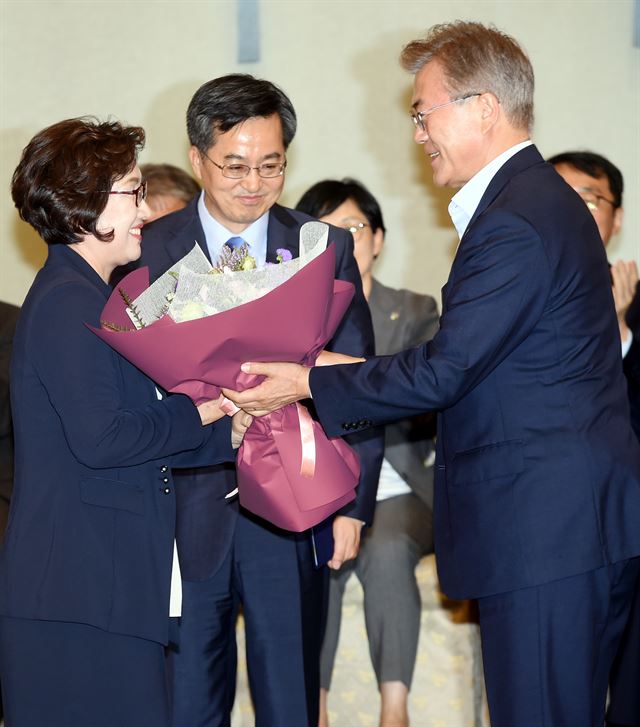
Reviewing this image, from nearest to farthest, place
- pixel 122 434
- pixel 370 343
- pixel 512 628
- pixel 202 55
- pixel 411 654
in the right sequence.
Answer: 1. pixel 122 434
2. pixel 512 628
3. pixel 370 343
4. pixel 411 654
5. pixel 202 55

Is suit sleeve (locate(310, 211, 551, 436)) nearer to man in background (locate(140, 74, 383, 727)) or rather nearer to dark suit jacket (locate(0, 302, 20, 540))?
man in background (locate(140, 74, 383, 727))

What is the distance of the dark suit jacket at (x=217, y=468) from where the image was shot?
2738 millimetres

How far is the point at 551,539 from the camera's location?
224 centimetres

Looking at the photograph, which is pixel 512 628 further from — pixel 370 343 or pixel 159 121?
pixel 159 121

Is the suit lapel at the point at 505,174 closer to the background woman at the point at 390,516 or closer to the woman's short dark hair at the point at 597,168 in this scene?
the background woman at the point at 390,516

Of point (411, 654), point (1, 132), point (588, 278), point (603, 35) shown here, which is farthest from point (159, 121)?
point (588, 278)

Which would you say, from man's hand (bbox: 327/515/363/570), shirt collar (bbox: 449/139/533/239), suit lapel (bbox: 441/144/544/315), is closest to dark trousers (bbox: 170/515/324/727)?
man's hand (bbox: 327/515/363/570)

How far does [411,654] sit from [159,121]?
262cm

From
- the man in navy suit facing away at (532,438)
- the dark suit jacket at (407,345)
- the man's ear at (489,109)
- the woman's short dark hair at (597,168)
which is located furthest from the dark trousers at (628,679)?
the man's ear at (489,109)

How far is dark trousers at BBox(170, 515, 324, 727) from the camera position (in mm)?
2756

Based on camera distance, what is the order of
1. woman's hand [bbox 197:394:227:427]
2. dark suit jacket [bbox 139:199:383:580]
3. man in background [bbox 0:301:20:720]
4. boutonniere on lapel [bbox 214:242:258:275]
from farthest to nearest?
1. man in background [bbox 0:301:20:720]
2. dark suit jacket [bbox 139:199:383:580]
3. woman's hand [bbox 197:394:227:427]
4. boutonniere on lapel [bbox 214:242:258:275]

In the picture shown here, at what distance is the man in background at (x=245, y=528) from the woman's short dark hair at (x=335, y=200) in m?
0.96

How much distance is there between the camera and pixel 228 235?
9.66 feet

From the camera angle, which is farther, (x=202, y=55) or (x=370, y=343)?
(x=202, y=55)
